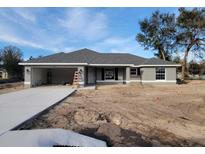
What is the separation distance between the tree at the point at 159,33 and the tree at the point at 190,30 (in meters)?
1.73

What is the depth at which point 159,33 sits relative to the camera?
40.2m

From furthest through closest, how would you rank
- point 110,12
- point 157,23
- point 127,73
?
point 157,23 → point 127,73 → point 110,12

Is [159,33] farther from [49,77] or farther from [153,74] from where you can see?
[49,77]

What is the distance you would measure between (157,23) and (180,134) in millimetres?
35937

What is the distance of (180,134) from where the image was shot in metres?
6.75

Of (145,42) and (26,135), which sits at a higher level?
(145,42)

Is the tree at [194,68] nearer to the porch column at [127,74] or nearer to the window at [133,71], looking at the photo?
the window at [133,71]

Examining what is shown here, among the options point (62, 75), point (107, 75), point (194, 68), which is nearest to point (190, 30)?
point (194, 68)

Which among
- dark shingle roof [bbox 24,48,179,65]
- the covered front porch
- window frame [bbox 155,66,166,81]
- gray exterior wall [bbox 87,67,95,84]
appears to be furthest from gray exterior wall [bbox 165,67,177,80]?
gray exterior wall [bbox 87,67,95,84]

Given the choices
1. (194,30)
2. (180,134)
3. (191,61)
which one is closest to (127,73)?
(194,30)

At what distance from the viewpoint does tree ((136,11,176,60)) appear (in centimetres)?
3912

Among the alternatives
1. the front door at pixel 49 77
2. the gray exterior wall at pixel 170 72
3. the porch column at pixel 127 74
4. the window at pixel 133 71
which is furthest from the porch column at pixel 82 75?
the gray exterior wall at pixel 170 72

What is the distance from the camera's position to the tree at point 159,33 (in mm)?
39125
